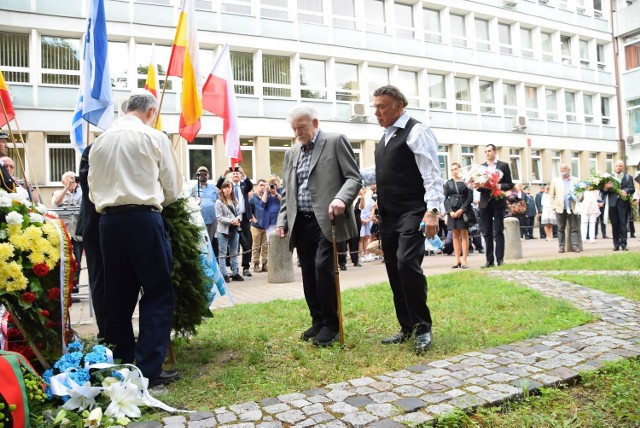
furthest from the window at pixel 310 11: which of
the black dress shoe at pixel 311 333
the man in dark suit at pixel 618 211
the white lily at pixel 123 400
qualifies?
the white lily at pixel 123 400

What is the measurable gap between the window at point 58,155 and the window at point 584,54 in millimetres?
33068

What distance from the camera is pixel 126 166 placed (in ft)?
13.1

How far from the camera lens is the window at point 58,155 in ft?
71.4

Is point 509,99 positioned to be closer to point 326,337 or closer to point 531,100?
point 531,100

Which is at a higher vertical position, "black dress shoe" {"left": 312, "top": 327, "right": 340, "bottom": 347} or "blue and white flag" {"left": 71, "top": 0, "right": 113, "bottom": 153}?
"blue and white flag" {"left": 71, "top": 0, "right": 113, "bottom": 153}

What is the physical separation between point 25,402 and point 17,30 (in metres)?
22.6

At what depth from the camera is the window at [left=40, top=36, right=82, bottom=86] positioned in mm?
21920

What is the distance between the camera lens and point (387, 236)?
5.10 meters

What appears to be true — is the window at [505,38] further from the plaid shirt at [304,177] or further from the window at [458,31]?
the plaid shirt at [304,177]

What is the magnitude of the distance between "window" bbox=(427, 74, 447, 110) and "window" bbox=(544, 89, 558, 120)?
864 cm

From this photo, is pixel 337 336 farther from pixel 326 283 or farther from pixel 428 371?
pixel 428 371

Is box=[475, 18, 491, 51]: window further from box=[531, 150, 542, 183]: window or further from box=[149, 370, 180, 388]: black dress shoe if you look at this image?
box=[149, 370, 180, 388]: black dress shoe

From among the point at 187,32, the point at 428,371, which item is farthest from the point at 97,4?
the point at 428,371

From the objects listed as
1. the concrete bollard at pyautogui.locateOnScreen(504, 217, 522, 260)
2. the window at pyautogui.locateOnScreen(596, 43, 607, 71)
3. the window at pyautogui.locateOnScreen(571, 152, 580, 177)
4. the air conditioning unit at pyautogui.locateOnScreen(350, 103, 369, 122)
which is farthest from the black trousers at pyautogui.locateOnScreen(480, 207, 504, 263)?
the window at pyautogui.locateOnScreen(596, 43, 607, 71)
